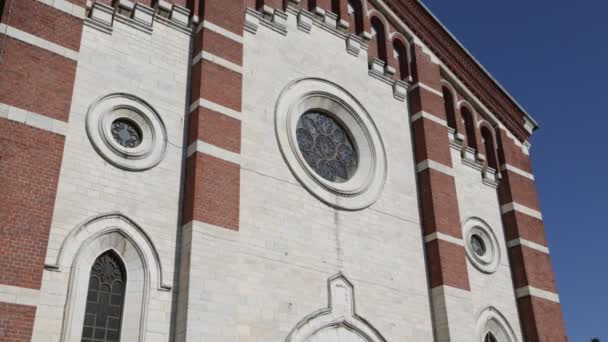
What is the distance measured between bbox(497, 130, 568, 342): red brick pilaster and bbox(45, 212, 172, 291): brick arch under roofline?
37.0ft

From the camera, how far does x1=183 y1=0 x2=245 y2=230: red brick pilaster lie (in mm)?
13789

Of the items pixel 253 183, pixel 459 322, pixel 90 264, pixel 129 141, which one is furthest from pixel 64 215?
pixel 459 322

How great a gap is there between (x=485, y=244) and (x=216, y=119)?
957cm

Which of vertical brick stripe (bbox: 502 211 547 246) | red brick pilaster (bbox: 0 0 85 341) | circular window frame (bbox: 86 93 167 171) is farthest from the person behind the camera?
vertical brick stripe (bbox: 502 211 547 246)

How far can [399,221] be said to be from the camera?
17.8 metres

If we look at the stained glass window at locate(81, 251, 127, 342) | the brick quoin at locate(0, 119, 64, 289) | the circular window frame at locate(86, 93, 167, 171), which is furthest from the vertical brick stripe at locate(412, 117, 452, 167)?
the brick quoin at locate(0, 119, 64, 289)

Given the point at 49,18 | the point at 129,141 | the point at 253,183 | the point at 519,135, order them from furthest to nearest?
1. the point at 519,135
2. the point at 253,183
3. the point at 129,141
4. the point at 49,18

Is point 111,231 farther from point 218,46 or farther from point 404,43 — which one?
point 404,43

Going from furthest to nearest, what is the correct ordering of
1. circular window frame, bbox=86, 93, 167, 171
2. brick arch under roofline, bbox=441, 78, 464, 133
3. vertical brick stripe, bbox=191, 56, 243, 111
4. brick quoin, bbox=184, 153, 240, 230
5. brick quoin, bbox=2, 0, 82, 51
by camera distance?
brick arch under roofline, bbox=441, 78, 464, 133, vertical brick stripe, bbox=191, 56, 243, 111, brick quoin, bbox=184, 153, 240, 230, circular window frame, bbox=86, 93, 167, 171, brick quoin, bbox=2, 0, 82, 51

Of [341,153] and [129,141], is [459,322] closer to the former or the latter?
[341,153]

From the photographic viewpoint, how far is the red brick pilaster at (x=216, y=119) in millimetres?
13789

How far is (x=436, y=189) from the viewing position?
731 inches

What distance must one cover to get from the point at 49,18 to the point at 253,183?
5385 millimetres

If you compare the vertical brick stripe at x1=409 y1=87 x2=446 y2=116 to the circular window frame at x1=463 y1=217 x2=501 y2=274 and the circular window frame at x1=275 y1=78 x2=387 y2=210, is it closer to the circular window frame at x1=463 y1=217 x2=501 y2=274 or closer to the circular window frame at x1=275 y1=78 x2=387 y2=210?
the circular window frame at x1=275 y1=78 x2=387 y2=210
